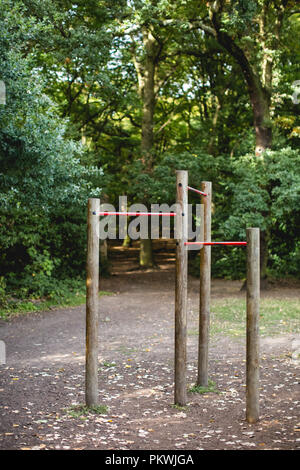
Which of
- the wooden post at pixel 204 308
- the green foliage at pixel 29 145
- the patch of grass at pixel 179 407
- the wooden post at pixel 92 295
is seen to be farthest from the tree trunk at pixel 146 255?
the wooden post at pixel 92 295

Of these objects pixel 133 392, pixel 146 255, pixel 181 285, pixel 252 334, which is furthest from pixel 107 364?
pixel 146 255

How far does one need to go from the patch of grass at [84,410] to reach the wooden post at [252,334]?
1468 millimetres

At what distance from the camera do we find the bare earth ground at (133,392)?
170 inches

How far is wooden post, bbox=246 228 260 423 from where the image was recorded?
4738mm

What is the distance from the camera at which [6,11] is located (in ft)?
25.2

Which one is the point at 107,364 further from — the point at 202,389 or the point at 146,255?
Result: the point at 146,255

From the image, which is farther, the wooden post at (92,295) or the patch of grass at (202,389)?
the patch of grass at (202,389)

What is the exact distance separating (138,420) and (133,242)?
83.9 feet

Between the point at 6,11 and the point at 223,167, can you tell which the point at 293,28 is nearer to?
the point at 223,167

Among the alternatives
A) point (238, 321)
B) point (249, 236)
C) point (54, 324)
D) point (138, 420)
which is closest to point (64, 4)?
point (54, 324)

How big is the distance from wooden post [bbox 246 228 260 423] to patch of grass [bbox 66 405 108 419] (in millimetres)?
1468

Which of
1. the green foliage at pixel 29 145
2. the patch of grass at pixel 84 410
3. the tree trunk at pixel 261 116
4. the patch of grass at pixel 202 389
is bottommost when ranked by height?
the patch of grass at pixel 202 389

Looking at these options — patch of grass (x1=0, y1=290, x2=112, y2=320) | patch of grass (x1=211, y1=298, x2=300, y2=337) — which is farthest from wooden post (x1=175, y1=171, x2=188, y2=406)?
patch of grass (x1=0, y1=290, x2=112, y2=320)

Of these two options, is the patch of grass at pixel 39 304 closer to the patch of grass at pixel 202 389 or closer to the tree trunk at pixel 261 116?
the patch of grass at pixel 202 389
